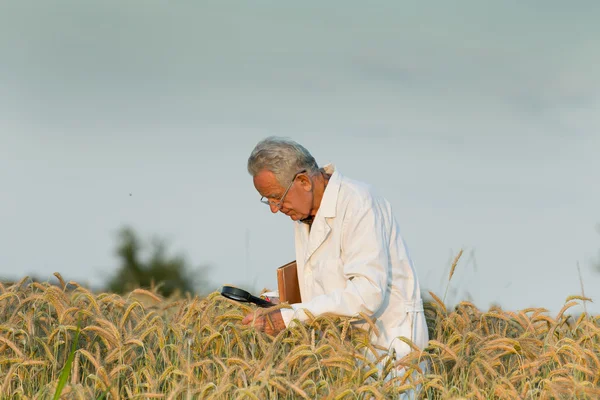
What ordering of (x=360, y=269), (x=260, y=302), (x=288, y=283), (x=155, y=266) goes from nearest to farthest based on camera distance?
(x=360, y=269) → (x=260, y=302) → (x=288, y=283) → (x=155, y=266)

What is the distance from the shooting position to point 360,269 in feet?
15.0

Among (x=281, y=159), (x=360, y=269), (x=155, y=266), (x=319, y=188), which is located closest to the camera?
(x=360, y=269)

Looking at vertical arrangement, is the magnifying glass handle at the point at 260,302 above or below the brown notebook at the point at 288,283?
below

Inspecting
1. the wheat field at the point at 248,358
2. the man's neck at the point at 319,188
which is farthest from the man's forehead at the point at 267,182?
the wheat field at the point at 248,358

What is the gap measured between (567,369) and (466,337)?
66 centimetres

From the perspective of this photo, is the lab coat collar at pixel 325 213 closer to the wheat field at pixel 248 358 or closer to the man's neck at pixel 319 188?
the man's neck at pixel 319 188

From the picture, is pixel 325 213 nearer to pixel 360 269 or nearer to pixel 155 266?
pixel 360 269

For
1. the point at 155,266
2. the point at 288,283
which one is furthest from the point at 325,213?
the point at 155,266

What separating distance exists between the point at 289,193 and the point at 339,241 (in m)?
0.43

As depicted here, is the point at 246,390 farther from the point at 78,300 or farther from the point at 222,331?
the point at 78,300

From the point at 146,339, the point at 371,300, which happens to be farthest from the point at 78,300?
the point at 371,300

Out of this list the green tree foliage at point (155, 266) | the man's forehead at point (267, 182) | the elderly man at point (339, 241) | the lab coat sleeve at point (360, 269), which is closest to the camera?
the lab coat sleeve at point (360, 269)

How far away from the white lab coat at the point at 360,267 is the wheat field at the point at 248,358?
0.13 metres

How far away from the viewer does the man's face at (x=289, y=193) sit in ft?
15.6
